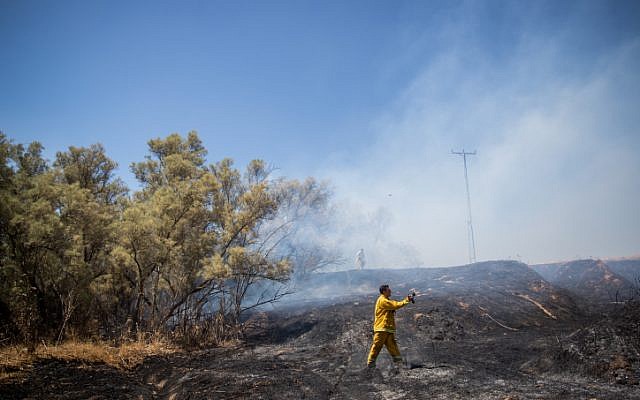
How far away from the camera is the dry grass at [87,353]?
857 centimetres

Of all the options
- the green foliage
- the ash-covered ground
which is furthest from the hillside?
the green foliage

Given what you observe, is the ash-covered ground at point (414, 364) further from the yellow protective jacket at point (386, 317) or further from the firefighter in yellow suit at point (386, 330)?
the yellow protective jacket at point (386, 317)

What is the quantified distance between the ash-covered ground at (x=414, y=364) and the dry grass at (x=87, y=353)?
0.41 m

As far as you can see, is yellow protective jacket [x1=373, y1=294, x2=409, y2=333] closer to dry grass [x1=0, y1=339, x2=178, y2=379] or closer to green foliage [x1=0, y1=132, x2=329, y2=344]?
dry grass [x1=0, y1=339, x2=178, y2=379]

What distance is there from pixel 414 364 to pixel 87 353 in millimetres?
9404

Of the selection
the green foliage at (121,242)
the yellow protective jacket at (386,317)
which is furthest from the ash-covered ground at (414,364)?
the green foliage at (121,242)

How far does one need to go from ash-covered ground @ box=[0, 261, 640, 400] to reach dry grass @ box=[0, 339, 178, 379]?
1.36 ft

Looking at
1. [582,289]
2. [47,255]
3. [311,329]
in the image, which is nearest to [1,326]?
[47,255]

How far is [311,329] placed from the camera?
16.1m

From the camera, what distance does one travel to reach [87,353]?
1047 cm

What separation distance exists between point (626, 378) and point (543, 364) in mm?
1601

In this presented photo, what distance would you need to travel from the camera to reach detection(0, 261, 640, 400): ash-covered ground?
6.67 metres

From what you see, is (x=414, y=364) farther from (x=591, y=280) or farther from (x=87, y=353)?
(x=591, y=280)

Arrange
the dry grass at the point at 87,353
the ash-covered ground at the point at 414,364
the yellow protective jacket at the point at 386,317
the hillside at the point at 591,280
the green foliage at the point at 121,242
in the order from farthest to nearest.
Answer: the hillside at the point at 591,280 → the green foliage at the point at 121,242 → the dry grass at the point at 87,353 → the yellow protective jacket at the point at 386,317 → the ash-covered ground at the point at 414,364
